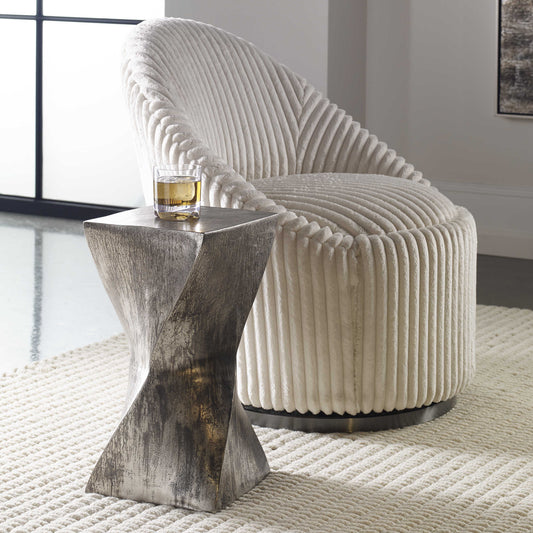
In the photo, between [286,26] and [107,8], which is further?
[107,8]

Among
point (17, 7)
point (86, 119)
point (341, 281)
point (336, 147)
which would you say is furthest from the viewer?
point (17, 7)

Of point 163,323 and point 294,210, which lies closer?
point 163,323

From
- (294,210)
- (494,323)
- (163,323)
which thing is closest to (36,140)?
(494,323)

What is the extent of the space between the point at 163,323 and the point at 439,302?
26.0 inches

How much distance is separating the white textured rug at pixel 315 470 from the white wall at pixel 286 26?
73.8 inches

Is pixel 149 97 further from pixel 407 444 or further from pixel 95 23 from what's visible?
pixel 95 23

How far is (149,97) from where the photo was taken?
2127 mm

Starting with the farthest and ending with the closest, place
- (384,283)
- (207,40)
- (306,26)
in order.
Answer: (306,26) → (207,40) → (384,283)

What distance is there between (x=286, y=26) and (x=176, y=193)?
2501mm

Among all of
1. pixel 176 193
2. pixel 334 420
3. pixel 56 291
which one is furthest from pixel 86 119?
pixel 176 193

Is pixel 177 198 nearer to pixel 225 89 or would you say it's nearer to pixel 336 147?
pixel 225 89

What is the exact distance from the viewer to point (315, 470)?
1.83 metres

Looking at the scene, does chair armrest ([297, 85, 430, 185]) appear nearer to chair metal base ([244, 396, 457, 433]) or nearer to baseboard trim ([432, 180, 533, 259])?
chair metal base ([244, 396, 457, 433])

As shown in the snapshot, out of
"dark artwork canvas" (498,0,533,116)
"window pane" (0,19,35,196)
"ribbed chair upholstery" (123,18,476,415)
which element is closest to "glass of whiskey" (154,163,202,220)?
"ribbed chair upholstery" (123,18,476,415)
